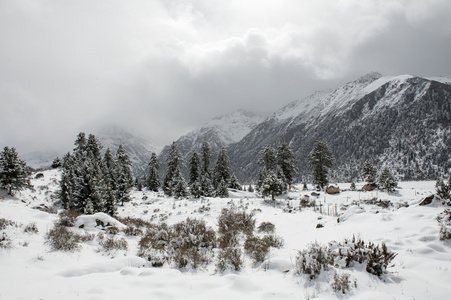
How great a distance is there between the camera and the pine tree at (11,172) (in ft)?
87.4

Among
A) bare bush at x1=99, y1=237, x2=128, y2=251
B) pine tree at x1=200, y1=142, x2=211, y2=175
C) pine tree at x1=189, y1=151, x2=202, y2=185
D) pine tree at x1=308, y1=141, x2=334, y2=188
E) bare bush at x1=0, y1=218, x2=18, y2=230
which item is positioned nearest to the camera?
bare bush at x1=0, y1=218, x2=18, y2=230

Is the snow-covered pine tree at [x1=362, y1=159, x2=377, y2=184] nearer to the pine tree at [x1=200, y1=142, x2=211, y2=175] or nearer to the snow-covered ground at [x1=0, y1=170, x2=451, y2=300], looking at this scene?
the pine tree at [x1=200, y1=142, x2=211, y2=175]

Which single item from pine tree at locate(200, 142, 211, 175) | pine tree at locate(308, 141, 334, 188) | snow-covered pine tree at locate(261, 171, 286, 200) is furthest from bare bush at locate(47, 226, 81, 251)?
pine tree at locate(200, 142, 211, 175)

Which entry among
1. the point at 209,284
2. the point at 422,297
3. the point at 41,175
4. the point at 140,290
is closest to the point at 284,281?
the point at 209,284

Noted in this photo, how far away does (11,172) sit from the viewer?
27.0 metres

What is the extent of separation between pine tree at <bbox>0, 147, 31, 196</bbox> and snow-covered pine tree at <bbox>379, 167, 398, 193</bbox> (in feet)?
158

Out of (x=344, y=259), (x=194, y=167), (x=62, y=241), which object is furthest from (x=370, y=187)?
(x=62, y=241)

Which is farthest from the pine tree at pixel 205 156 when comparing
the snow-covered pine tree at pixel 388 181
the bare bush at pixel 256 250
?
the bare bush at pixel 256 250

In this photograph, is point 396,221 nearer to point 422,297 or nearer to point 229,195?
point 422,297

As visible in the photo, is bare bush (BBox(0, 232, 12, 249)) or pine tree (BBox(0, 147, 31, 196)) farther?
pine tree (BBox(0, 147, 31, 196))

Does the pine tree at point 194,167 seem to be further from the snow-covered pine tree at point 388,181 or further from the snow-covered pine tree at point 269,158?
the snow-covered pine tree at point 388,181

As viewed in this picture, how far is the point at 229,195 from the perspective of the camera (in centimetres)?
4091

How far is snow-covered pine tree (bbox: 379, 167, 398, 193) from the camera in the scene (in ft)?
97.3

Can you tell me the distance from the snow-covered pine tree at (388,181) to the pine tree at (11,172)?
48222 mm
